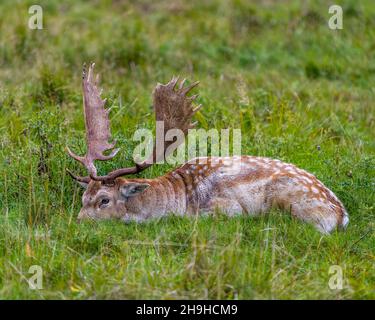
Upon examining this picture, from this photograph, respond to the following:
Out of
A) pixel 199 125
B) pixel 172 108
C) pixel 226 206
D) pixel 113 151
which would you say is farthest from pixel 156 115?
pixel 199 125

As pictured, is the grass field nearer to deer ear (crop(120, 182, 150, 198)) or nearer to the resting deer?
the resting deer

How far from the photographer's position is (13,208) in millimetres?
7871

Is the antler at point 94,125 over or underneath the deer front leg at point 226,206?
over

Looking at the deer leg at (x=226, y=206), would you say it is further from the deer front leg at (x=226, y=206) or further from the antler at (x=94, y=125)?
the antler at (x=94, y=125)

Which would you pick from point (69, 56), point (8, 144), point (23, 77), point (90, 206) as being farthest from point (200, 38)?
point (90, 206)

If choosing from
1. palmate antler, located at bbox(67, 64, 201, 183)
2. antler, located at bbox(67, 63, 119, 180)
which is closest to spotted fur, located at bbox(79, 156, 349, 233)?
palmate antler, located at bbox(67, 64, 201, 183)

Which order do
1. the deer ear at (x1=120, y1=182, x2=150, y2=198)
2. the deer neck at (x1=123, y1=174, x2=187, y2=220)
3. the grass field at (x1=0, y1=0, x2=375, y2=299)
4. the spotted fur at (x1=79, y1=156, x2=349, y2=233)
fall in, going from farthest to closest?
1. the deer neck at (x1=123, y1=174, x2=187, y2=220)
2. the deer ear at (x1=120, y1=182, x2=150, y2=198)
3. the spotted fur at (x1=79, y1=156, x2=349, y2=233)
4. the grass field at (x1=0, y1=0, x2=375, y2=299)

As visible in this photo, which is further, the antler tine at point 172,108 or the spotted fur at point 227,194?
the antler tine at point 172,108

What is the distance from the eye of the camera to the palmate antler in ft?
26.0

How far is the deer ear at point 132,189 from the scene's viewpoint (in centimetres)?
789

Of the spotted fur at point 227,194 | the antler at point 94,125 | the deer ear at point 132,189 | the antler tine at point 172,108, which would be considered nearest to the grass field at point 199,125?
the spotted fur at point 227,194

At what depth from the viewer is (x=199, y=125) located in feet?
33.1

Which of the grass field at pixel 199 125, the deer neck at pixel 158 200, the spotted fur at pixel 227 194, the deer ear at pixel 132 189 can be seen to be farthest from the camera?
the deer neck at pixel 158 200
